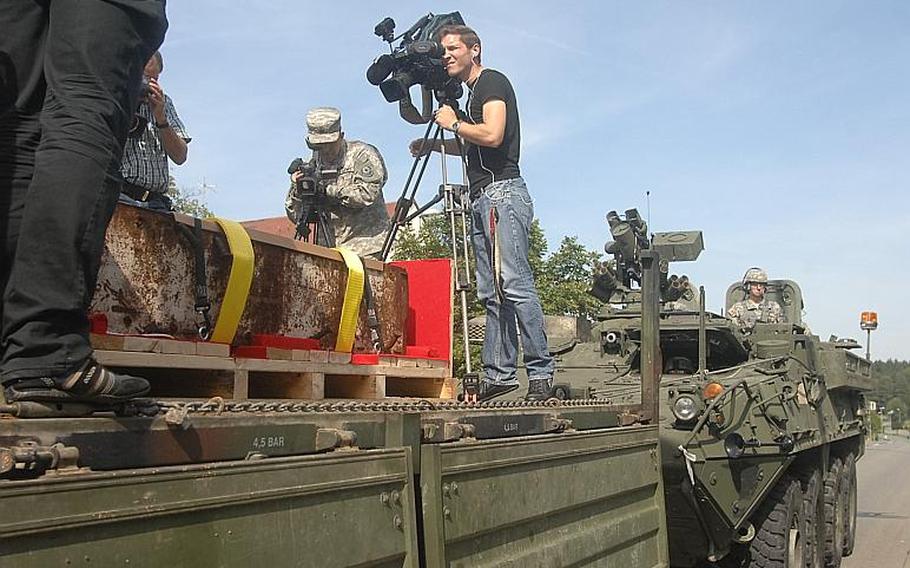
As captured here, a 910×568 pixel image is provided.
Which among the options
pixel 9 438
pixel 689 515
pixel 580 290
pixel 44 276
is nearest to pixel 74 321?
pixel 44 276

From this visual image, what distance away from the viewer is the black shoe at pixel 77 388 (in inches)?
79.5

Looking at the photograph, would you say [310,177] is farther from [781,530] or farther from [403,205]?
[781,530]

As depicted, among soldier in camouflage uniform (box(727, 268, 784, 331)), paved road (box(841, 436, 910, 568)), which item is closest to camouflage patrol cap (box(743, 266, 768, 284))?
soldier in camouflage uniform (box(727, 268, 784, 331))

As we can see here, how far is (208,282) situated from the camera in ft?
12.4

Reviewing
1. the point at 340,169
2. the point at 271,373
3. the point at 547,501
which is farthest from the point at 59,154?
the point at 340,169

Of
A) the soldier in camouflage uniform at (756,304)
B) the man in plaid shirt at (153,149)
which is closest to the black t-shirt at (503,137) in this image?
the man in plaid shirt at (153,149)

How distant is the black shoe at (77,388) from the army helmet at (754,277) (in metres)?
11.3

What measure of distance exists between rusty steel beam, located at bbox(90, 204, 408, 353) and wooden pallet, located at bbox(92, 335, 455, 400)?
7.4 inches

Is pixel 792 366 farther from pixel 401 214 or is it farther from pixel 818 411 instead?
pixel 401 214

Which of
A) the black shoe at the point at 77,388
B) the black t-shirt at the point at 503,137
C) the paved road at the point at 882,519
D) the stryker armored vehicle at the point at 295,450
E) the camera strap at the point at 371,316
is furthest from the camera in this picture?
the paved road at the point at 882,519

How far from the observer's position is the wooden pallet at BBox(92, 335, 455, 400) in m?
3.23

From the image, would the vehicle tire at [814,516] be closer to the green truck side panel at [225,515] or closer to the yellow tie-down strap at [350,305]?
the yellow tie-down strap at [350,305]

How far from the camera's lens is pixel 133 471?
1878mm

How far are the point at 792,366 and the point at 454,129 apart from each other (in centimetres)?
389
